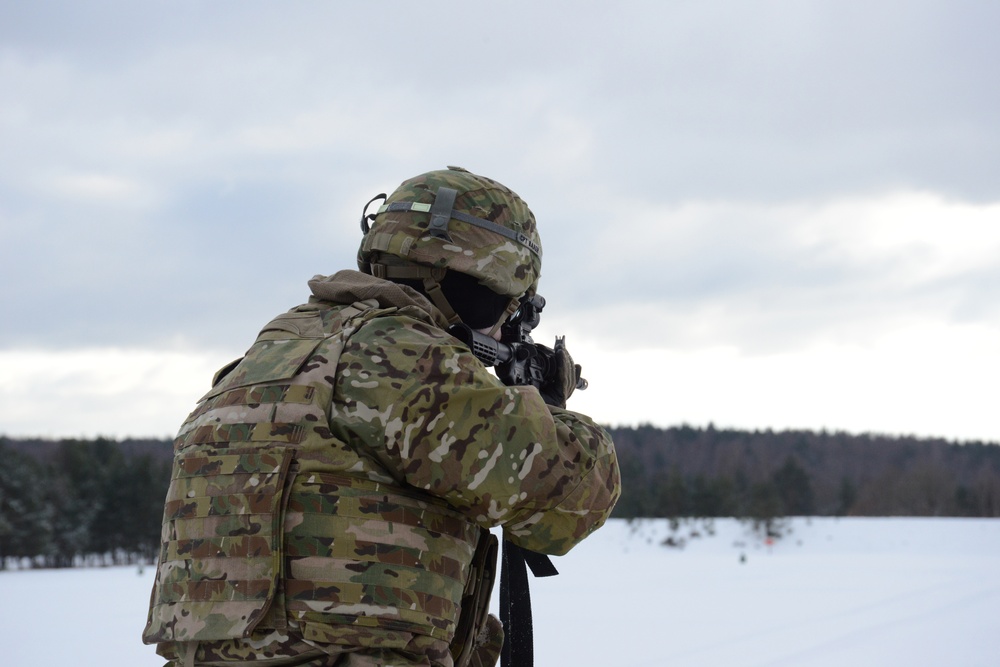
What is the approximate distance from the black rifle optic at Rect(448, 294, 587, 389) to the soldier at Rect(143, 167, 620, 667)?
0.44 metres

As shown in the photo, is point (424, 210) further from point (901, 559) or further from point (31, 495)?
point (31, 495)

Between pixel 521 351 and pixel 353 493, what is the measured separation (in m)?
1.00

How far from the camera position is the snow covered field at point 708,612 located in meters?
7.32

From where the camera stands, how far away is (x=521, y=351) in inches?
136

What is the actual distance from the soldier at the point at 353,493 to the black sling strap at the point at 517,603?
0.70 meters

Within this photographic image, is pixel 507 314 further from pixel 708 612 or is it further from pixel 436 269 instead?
pixel 708 612

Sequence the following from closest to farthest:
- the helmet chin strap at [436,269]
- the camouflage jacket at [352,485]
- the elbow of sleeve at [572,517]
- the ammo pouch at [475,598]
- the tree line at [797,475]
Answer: the camouflage jacket at [352,485]
the elbow of sleeve at [572,517]
the ammo pouch at [475,598]
the helmet chin strap at [436,269]
the tree line at [797,475]

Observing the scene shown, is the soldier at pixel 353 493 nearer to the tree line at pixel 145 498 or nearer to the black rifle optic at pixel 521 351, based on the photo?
the black rifle optic at pixel 521 351

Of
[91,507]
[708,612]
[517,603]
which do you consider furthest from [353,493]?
[91,507]

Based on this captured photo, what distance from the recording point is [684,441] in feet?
262

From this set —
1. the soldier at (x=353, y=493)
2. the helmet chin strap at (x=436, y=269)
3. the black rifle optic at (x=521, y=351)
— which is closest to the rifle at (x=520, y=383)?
the black rifle optic at (x=521, y=351)

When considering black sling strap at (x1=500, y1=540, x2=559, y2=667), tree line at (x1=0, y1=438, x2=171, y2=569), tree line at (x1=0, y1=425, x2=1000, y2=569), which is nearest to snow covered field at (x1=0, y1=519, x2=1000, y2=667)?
black sling strap at (x1=500, y1=540, x2=559, y2=667)

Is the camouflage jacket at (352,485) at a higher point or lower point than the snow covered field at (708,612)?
higher

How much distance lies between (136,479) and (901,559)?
3956cm
